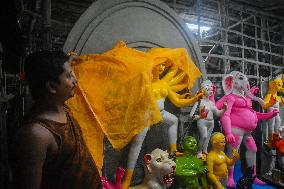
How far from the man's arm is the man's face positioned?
14.8 inches

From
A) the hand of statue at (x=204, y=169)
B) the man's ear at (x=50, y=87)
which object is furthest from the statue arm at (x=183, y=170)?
the man's ear at (x=50, y=87)

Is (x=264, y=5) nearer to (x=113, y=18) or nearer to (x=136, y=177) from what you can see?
(x=113, y=18)

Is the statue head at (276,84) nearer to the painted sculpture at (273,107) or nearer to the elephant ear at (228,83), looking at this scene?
the painted sculpture at (273,107)

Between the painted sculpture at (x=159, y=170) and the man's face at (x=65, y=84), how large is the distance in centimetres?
211

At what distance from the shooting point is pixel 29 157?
5.90ft

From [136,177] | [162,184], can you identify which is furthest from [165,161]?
[136,177]

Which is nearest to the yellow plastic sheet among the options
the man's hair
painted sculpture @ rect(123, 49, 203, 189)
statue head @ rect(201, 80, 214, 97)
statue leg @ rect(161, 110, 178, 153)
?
painted sculpture @ rect(123, 49, 203, 189)

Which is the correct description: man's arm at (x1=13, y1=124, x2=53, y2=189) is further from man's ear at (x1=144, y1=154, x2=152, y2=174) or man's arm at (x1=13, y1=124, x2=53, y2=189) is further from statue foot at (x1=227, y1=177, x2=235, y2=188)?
statue foot at (x1=227, y1=177, x2=235, y2=188)

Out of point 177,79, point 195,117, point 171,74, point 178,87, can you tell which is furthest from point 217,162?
point 171,74

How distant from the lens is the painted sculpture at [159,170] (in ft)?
13.0

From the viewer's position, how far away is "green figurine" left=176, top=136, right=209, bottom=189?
14.7 ft

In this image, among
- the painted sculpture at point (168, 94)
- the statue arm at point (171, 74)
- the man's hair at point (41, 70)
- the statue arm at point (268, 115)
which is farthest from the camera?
the statue arm at point (268, 115)

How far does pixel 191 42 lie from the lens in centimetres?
573

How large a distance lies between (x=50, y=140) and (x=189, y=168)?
3.04 m
